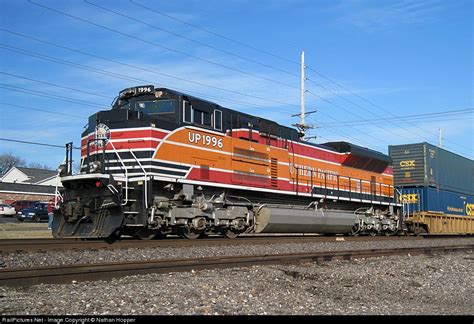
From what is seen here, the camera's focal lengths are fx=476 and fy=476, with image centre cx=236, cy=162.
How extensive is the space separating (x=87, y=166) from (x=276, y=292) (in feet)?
23.8

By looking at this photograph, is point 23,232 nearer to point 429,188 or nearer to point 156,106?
point 156,106

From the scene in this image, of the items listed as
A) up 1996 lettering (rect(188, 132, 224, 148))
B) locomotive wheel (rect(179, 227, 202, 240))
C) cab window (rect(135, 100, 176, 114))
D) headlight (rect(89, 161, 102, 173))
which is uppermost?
cab window (rect(135, 100, 176, 114))

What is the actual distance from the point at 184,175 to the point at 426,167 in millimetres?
14934

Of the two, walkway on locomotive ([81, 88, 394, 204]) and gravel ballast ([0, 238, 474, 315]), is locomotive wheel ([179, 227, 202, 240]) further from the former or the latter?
gravel ballast ([0, 238, 474, 315])

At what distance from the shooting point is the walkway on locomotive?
12047 mm

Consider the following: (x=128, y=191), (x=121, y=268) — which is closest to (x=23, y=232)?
(x=128, y=191)

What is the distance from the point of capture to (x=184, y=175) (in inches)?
503

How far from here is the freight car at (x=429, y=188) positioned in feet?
76.0

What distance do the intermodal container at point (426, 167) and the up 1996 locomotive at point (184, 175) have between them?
7726mm

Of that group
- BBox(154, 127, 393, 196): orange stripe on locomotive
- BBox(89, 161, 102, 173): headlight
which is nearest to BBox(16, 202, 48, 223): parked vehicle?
BBox(154, 127, 393, 196): orange stripe on locomotive

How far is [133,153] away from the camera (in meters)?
12.0

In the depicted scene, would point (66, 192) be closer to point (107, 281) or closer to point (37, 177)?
point (107, 281)

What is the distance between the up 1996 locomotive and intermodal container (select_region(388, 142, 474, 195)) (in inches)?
304
